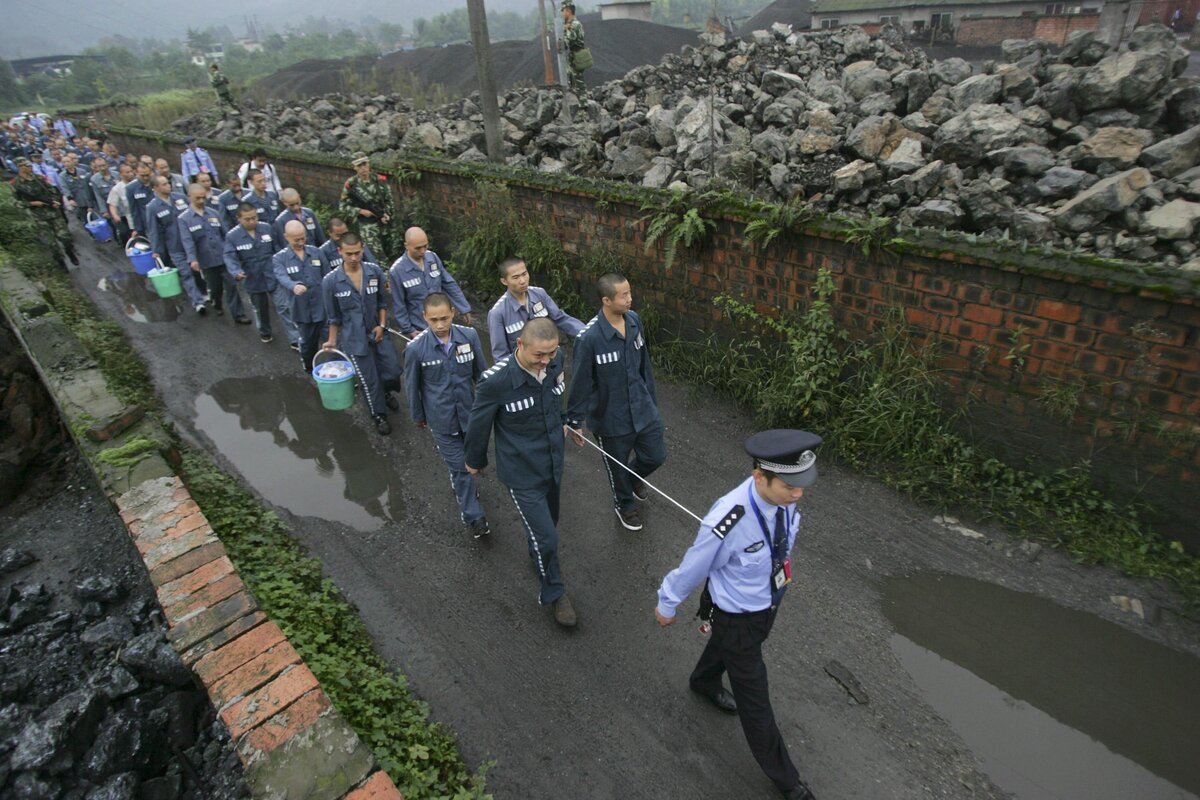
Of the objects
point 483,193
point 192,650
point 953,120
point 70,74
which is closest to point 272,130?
point 483,193

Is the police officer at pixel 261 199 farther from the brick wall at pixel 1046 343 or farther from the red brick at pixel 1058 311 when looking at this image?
the red brick at pixel 1058 311

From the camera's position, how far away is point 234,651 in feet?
9.92

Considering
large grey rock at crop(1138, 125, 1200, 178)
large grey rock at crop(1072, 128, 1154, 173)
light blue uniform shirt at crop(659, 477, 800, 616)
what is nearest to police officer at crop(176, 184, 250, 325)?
light blue uniform shirt at crop(659, 477, 800, 616)

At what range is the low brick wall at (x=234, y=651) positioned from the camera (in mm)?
2564

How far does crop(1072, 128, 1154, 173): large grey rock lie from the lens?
18.8 feet

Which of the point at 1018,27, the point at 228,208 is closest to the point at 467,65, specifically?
the point at 1018,27

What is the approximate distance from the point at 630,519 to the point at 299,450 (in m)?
3.35

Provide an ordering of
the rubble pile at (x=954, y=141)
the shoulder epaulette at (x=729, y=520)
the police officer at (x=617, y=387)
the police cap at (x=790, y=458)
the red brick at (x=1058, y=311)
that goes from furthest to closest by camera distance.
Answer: the rubble pile at (x=954, y=141) < the police officer at (x=617, y=387) < the red brick at (x=1058, y=311) < the shoulder epaulette at (x=729, y=520) < the police cap at (x=790, y=458)

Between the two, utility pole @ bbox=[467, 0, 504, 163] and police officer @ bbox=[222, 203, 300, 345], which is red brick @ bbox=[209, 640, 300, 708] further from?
utility pole @ bbox=[467, 0, 504, 163]

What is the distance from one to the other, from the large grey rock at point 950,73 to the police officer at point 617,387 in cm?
595

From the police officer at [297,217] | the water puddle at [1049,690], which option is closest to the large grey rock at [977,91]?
the water puddle at [1049,690]

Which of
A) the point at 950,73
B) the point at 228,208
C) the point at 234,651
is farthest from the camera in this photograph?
the point at 228,208

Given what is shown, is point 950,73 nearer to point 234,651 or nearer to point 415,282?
point 415,282

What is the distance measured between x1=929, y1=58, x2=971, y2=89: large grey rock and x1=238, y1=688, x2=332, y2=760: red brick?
8808 mm
